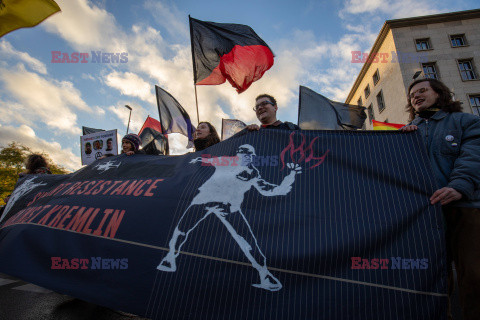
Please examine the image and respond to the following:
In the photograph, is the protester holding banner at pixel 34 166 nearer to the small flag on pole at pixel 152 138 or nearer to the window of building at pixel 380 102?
the small flag on pole at pixel 152 138

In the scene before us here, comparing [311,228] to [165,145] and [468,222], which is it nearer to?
[468,222]

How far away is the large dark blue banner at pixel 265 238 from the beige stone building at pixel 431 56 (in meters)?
19.1

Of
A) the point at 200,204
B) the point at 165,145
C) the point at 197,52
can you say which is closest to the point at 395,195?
the point at 200,204

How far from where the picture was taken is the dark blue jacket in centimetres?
160

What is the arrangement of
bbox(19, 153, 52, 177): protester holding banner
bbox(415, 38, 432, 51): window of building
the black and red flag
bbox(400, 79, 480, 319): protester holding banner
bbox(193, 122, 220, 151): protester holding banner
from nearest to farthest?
bbox(400, 79, 480, 319): protester holding banner, bbox(193, 122, 220, 151): protester holding banner, bbox(19, 153, 52, 177): protester holding banner, the black and red flag, bbox(415, 38, 432, 51): window of building

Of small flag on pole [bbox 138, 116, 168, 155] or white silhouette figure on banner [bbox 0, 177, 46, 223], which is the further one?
small flag on pole [bbox 138, 116, 168, 155]

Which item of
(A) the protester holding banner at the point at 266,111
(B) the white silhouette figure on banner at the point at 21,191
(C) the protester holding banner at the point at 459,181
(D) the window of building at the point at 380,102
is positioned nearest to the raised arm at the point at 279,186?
(C) the protester holding banner at the point at 459,181

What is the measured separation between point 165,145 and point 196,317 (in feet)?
28.9

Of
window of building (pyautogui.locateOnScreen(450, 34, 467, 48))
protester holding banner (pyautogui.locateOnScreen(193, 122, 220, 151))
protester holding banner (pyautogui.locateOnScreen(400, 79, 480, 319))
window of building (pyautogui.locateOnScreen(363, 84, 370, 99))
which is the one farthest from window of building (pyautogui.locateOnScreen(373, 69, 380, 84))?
protester holding banner (pyautogui.locateOnScreen(400, 79, 480, 319))

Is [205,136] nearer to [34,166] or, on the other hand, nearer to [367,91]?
[34,166]

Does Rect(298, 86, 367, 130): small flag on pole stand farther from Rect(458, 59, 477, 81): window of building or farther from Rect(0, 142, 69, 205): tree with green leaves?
Rect(0, 142, 69, 205): tree with green leaves

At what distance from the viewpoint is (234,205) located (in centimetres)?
201

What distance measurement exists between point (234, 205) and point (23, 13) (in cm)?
420

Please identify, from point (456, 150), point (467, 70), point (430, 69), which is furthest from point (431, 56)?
point (456, 150)
